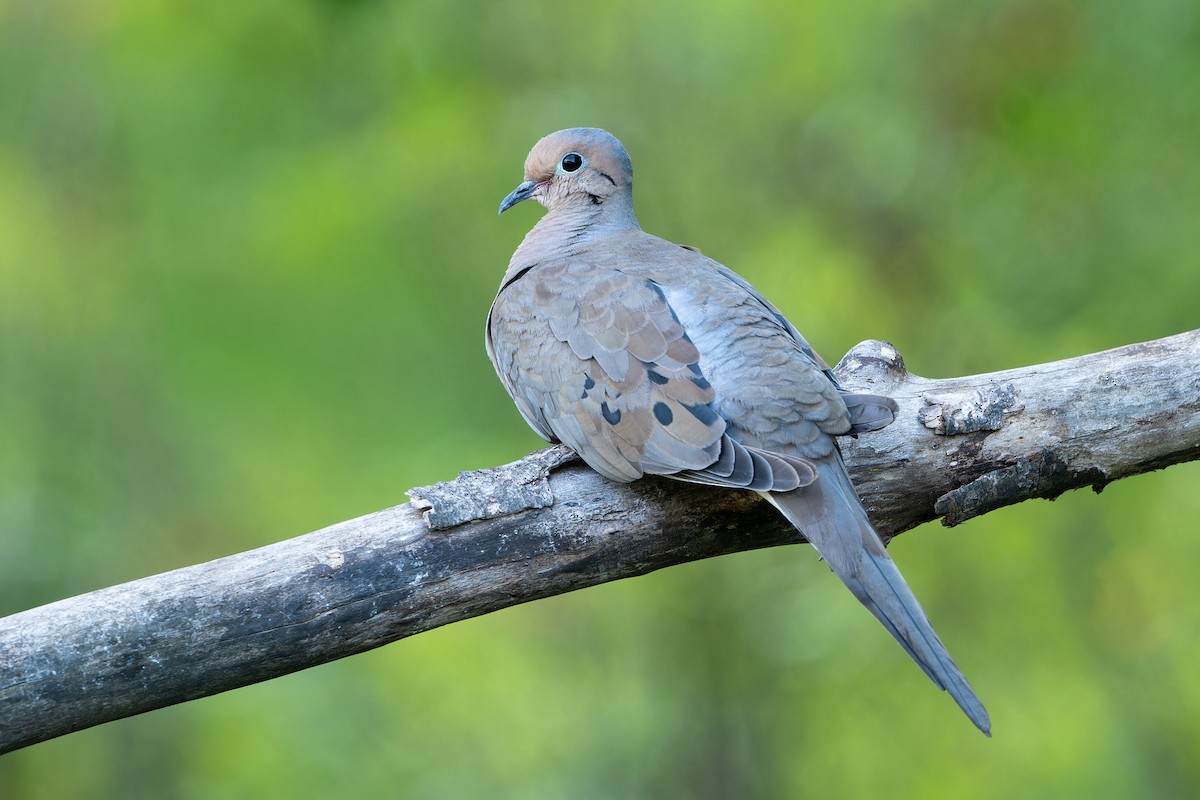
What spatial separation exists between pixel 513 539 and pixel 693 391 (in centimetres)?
49

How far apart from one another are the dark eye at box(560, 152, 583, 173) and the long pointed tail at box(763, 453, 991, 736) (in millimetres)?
1442

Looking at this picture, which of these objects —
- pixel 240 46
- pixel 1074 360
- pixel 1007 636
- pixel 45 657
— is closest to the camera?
pixel 45 657

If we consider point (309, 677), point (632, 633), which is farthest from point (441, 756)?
point (632, 633)

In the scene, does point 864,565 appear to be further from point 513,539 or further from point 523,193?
point 523,193

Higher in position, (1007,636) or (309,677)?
(309,677)

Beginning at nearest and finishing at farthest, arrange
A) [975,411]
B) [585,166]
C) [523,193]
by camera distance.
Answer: [975,411]
[585,166]
[523,193]

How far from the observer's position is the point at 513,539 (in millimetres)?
2314

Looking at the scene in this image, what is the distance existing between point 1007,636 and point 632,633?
141cm

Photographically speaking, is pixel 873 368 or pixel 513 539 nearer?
pixel 513 539

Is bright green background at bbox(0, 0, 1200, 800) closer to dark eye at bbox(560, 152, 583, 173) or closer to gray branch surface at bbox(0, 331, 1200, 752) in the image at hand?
dark eye at bbox(560, 152, 583, 173)

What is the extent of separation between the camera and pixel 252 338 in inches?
182

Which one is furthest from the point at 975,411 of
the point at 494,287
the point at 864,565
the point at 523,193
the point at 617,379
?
the point at 494,287

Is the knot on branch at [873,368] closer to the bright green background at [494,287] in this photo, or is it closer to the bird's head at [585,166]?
the bird's head at [585,166]

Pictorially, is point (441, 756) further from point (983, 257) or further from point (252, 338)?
point (983, 257)
